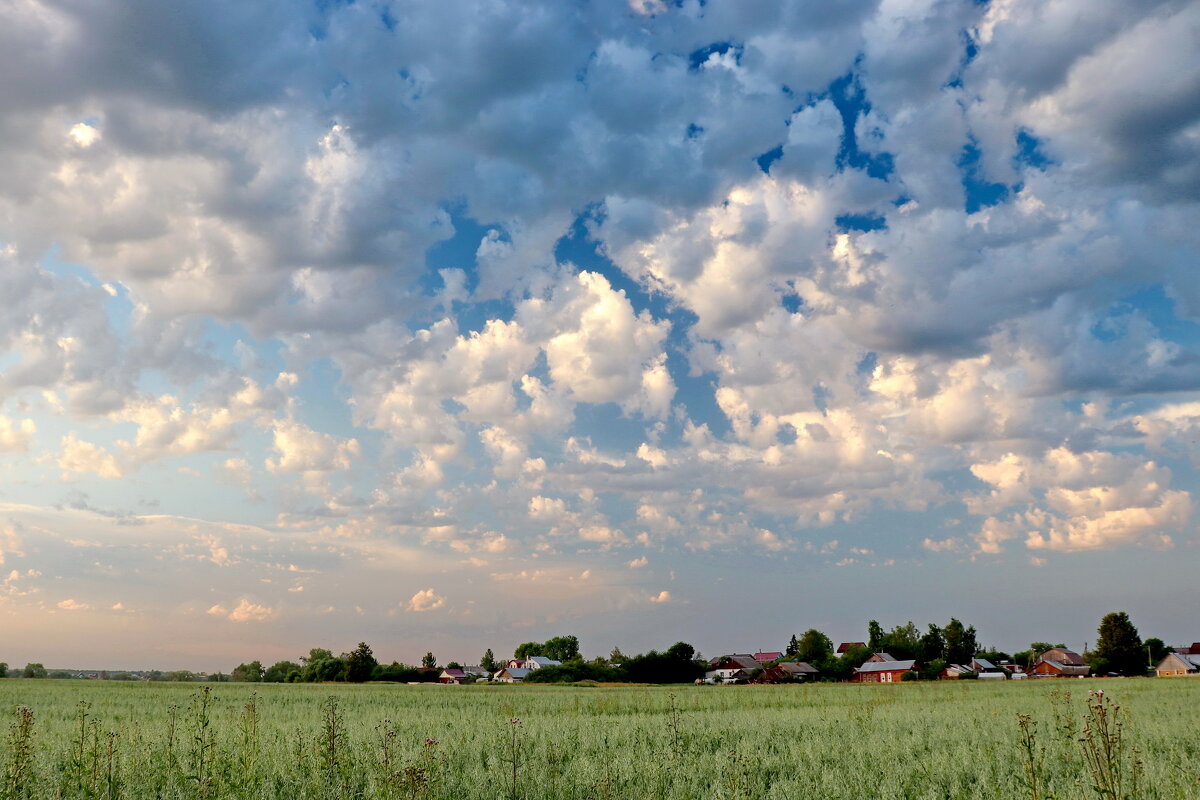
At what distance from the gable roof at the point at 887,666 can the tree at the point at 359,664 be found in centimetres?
7778

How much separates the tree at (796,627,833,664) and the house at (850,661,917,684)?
140 feet

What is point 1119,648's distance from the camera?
111312mm

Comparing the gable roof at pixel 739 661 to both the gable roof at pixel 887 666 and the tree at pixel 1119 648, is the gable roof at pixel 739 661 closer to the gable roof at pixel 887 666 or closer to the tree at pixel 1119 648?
the gable roof at pixel 887 666

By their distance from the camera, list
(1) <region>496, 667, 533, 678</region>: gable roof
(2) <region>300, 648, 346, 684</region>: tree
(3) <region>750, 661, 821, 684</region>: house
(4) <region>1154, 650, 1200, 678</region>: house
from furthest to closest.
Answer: (1) <region>496, 667, 533, 678</region>: gable roof < (4) <region>1154, 650, 1200, 678</region>: house < (3) <region>750, 661, 821, 684</region>: house < (2) <region>300, 648, 346, 684</region>: tree

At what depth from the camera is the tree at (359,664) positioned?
3969 inches

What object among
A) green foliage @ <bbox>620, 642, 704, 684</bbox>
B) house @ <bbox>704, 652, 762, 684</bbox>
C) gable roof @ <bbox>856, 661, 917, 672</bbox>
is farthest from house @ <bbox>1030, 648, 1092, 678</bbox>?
green foliage @ <bbox>620, 642, 704, 684</bbox>

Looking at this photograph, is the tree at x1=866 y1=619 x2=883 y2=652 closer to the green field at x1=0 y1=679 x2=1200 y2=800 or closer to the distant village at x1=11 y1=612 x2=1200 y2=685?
the distant village at x1=11 y1=612 x2=1200 y2=685

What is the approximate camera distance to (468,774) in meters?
12.6

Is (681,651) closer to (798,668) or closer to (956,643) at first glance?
(798,668)

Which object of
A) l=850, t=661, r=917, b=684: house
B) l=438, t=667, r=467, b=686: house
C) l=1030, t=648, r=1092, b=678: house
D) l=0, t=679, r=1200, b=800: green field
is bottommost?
l=438, t=667, r=467, b=686: house

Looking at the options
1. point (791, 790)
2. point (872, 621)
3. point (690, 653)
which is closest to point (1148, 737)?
point (791, 790)

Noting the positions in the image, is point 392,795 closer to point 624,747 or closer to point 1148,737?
point 624,747

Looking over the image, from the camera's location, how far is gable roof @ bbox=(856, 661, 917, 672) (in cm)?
11782

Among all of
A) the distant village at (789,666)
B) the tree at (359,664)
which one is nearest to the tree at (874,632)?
the distant village at (789,666)
